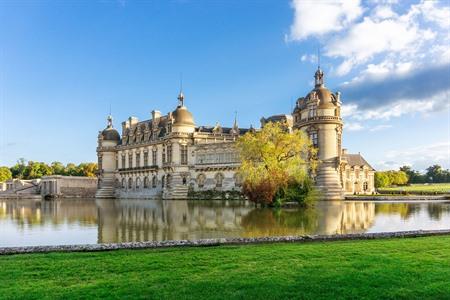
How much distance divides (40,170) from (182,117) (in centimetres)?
5609

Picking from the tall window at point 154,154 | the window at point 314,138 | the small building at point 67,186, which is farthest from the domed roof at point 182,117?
the small building at point 67,186

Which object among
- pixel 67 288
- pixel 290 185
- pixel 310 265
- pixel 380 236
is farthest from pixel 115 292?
pixel 290 185

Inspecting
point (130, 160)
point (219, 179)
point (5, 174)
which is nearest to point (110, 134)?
point (130, 160)

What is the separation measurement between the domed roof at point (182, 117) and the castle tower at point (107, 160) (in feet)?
63.7

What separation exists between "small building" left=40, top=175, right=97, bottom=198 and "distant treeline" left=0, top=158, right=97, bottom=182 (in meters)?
18.4

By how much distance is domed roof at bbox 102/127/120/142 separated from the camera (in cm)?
7531

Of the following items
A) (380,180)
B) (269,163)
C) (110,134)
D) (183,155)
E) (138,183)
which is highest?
(110,134)

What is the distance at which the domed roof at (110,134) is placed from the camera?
75.3 m

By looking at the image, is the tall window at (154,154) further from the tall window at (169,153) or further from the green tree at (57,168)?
the green tree at (57,168)

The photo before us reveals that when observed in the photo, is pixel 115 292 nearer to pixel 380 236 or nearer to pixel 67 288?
pixel 67 288

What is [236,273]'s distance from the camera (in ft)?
27.7

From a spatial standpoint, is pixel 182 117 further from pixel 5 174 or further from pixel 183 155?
pixel 5 174

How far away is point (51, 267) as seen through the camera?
913cm

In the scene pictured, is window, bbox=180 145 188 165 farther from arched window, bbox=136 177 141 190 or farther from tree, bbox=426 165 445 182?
tree, bbox=426 165 445 182
